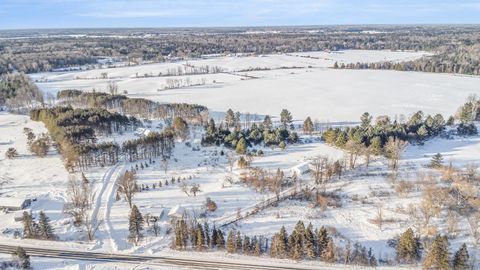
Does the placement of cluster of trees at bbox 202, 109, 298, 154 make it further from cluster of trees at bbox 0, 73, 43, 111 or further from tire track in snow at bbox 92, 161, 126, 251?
cluster of trees at bbox 0, 73, 43, 111

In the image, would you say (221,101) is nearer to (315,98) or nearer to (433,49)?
(315,98)

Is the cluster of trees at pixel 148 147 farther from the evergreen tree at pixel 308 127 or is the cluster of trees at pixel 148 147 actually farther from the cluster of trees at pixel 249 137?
the evergreen tree at pixel 308 127

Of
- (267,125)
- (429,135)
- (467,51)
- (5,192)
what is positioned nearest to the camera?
(5,192)

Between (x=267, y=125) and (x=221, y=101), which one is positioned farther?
(x=221, y=101)

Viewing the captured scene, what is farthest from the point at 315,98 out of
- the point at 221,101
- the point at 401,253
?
the point at 401,253

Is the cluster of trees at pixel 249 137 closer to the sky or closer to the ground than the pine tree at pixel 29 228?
closer to the sky

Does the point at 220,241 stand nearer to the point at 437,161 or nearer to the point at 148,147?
the point at 148,147

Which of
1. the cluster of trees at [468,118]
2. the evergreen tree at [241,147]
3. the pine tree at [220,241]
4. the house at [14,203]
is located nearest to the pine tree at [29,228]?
the house at [14,203]
